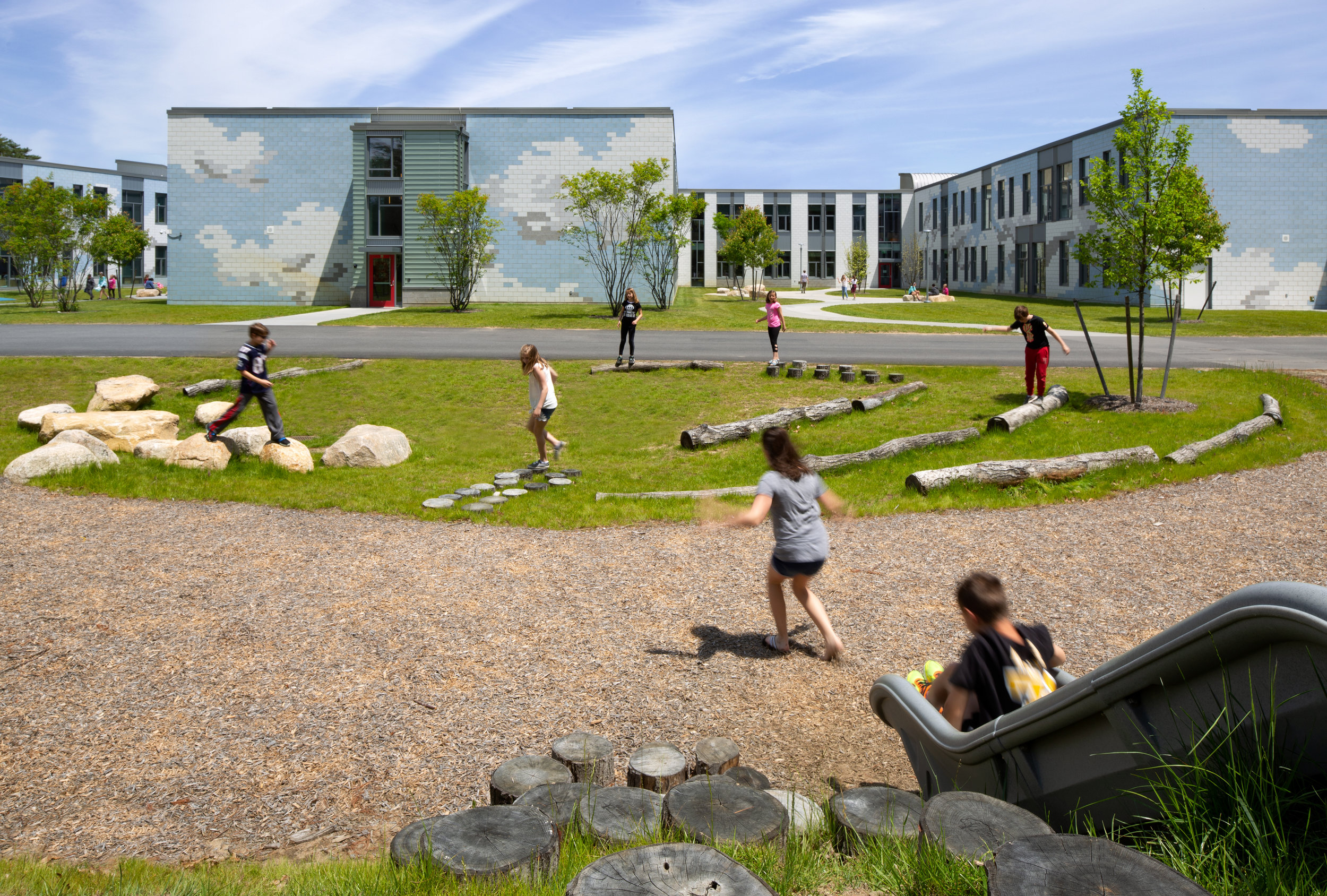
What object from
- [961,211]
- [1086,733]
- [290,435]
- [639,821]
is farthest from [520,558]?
[961,211]

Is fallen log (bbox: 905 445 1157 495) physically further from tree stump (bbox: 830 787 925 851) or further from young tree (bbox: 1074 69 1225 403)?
tree stump (bbox: 830 787 925 851)

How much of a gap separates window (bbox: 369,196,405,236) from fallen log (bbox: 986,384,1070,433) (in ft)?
108

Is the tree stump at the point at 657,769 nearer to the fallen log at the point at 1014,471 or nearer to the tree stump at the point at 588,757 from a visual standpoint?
the tree stump at the point at 588,757

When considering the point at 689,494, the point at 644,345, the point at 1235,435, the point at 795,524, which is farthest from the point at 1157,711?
the point at 644,345

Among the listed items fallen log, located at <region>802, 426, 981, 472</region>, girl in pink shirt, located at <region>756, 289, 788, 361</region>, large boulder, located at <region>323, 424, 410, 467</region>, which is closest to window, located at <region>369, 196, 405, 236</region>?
girl in pink shirt, located at <region>756, 289, 788, 361</region>

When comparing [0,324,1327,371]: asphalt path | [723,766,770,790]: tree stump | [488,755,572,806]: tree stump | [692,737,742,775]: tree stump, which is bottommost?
[692,737,742,775]: tree stump

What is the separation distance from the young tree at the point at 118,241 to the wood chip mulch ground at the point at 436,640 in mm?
56198

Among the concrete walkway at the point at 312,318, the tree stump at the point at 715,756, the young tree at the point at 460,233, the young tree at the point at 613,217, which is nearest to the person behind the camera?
the tree stump at the point at 715,756

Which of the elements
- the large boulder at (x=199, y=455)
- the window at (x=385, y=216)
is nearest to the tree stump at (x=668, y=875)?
the large boulder at (x=199, y=455)

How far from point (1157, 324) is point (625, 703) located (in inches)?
1339

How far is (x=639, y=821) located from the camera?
3258 millimetres

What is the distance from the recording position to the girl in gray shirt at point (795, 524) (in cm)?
598

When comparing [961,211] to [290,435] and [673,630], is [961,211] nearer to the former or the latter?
[290,435]

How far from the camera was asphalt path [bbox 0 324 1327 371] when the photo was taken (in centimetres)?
2059
